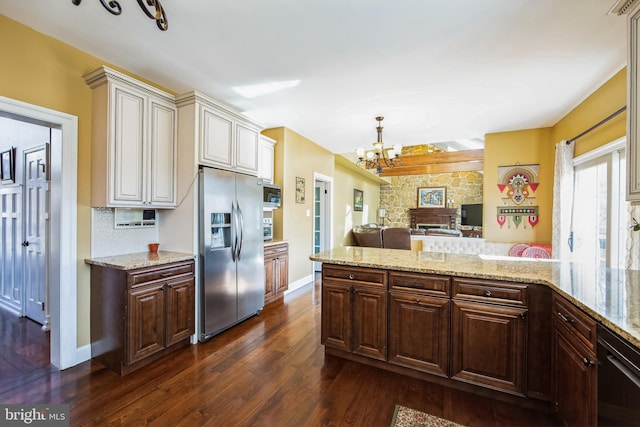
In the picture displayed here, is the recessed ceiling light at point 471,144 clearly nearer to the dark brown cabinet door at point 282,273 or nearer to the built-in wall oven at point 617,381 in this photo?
the dark brown cabinet door at point 282,273

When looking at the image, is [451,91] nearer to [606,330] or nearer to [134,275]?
[606,330]

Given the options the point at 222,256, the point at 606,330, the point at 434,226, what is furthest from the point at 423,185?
the point at 606,330

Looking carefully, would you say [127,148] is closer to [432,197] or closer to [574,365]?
[574,365]

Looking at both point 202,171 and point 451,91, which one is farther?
point 451,91

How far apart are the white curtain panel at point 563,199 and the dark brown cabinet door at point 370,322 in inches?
118

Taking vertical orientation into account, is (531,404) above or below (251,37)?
below

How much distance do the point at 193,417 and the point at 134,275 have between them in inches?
44.6

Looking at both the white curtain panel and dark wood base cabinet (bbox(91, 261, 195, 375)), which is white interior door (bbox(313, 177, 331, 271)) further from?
the white curtain panel

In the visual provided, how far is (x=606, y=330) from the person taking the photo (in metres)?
1.16

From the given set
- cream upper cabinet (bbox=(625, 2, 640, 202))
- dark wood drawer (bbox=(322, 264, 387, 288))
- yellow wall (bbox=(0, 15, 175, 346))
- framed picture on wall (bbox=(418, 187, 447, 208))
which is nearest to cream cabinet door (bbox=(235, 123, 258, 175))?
yellow wall (bbox=(0, 15, 175, 346))

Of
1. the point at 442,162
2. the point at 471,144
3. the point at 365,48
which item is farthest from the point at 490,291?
the point at 471,144

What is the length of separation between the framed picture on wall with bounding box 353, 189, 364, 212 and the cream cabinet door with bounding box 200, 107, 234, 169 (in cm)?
537

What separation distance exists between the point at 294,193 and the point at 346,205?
3.09 meters

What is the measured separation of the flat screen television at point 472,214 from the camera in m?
8.95
